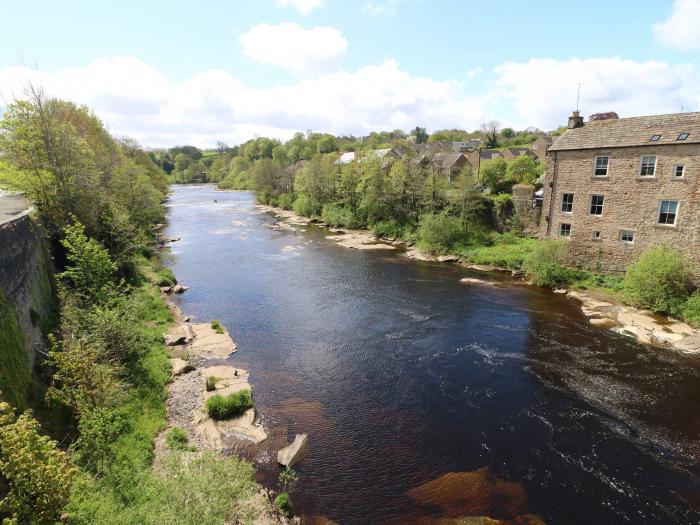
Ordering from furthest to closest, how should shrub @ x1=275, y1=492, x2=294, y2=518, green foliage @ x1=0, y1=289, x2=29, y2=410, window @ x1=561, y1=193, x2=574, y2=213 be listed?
window @ x1=561, y1=193, x2=574, y2=213 → shrub @ x1=275, y1=492, x2=294, y2=518 → green foliage @ x1=0, y1=289, x2=29, y2=410

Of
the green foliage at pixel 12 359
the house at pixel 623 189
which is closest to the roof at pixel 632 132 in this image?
the house at pixel 623 189

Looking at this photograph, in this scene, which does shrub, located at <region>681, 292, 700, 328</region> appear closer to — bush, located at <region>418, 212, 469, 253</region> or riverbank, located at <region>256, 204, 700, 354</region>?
riverbank, located at <region>256, 204, 700, 354</region>

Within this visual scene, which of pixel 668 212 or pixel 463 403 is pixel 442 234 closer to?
pixel 668 212

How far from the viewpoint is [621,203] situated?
85.0 feet

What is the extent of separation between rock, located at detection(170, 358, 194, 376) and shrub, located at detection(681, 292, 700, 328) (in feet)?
84.2

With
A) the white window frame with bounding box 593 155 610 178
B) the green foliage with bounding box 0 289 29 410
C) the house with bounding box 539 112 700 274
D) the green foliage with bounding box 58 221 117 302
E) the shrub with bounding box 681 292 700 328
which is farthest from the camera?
the white window frame with bounding box 593 155 610 178

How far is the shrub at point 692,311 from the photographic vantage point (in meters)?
20.6

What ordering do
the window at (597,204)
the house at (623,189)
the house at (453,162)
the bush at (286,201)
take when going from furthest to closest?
the bush at (286,201), the house at (453,162), the window at (597,204), the house at (623,189)

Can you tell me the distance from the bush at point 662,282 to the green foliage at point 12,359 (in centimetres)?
2898

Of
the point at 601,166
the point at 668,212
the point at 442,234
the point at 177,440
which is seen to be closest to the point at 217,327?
the point at 177,440

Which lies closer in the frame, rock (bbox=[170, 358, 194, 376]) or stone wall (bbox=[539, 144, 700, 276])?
rock (bbox=[170, 358, 194, 376])

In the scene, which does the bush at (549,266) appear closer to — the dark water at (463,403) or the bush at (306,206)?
the dark water at (463,403)

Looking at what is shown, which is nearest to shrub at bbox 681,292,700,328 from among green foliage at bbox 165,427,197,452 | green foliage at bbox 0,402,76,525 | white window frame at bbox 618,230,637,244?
white window frame at bbox 618,230,637,244

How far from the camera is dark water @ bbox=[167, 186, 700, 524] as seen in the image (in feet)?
37.0
